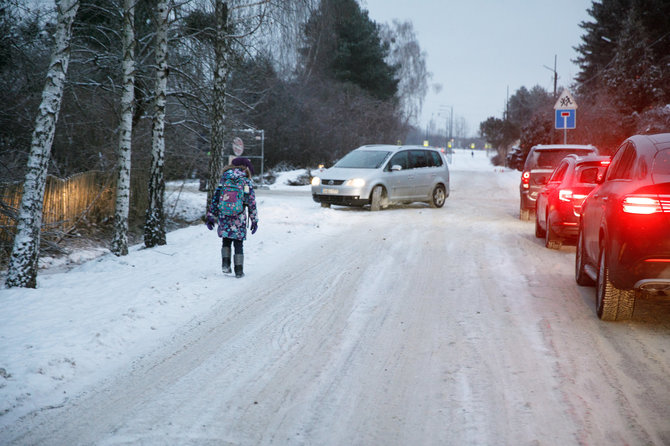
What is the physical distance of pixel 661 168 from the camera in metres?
6.48

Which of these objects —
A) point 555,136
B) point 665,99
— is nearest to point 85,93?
point 665,99

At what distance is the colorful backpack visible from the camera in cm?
927

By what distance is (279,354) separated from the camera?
19.1 ft

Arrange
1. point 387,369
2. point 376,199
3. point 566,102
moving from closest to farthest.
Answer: point 387,369, point 376,199, point 566,102

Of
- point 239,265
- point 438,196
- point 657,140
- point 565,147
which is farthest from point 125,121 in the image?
point 438,196

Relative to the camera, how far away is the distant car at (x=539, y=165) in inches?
658

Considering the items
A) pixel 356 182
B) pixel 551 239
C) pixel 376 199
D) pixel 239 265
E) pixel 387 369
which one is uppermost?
pixel 356 182

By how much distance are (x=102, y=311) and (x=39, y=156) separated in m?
2.83

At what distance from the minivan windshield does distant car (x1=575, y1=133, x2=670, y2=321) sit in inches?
494

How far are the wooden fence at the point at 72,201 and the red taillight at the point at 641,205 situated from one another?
10886mm

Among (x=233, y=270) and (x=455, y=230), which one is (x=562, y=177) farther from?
(x=233, y=270)

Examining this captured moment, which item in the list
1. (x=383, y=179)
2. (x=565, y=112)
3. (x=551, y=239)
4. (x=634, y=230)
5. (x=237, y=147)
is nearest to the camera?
(x=634, y=230)

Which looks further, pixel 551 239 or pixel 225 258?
pixel 551 239

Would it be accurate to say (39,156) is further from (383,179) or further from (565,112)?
(565,112)
